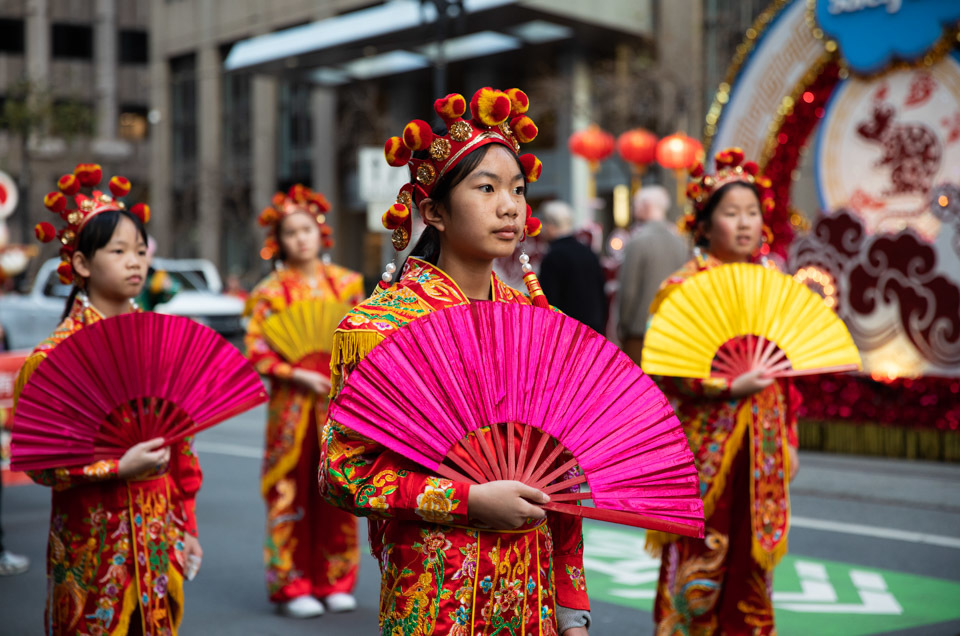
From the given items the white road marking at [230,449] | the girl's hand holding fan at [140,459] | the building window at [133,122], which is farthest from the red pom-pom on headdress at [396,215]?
the building window at [133,122]

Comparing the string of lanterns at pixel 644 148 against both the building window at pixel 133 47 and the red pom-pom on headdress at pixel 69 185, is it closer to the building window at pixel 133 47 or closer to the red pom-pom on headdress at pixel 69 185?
the red pom-pom on headdress at pixel 69 185

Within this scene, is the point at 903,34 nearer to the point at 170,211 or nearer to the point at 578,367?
the point at 578,367

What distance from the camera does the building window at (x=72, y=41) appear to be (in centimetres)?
4497

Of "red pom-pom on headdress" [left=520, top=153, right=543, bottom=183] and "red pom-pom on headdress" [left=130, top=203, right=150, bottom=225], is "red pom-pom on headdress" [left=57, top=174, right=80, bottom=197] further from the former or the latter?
"red pom-pom on headdress" [left=520, top=153, right=543, bottom=183]

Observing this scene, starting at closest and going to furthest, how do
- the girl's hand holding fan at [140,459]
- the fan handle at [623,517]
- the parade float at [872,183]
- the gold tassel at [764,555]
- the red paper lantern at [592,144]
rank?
the fan handle at [623,517], the girl's hand holding fan at [140,459], the gold tassel at [764,555], the parade float at [872,183], the red paper lantern at [592,144]

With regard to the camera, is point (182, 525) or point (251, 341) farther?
point (251, 341)

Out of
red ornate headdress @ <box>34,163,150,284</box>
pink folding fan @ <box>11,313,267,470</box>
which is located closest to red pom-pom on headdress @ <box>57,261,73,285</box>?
red ornate headdress @ <box>34,163,150,284</box>

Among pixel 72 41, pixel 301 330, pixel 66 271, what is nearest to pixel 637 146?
pixel 301 330

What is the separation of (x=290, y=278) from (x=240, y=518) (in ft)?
8.64

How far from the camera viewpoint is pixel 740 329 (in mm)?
4016

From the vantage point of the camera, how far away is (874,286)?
937 cm

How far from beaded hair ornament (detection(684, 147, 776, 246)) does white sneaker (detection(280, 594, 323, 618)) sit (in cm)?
265

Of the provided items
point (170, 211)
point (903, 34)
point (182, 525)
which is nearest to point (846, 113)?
point (903, 34)

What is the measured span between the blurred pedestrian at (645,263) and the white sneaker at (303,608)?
445 cm
